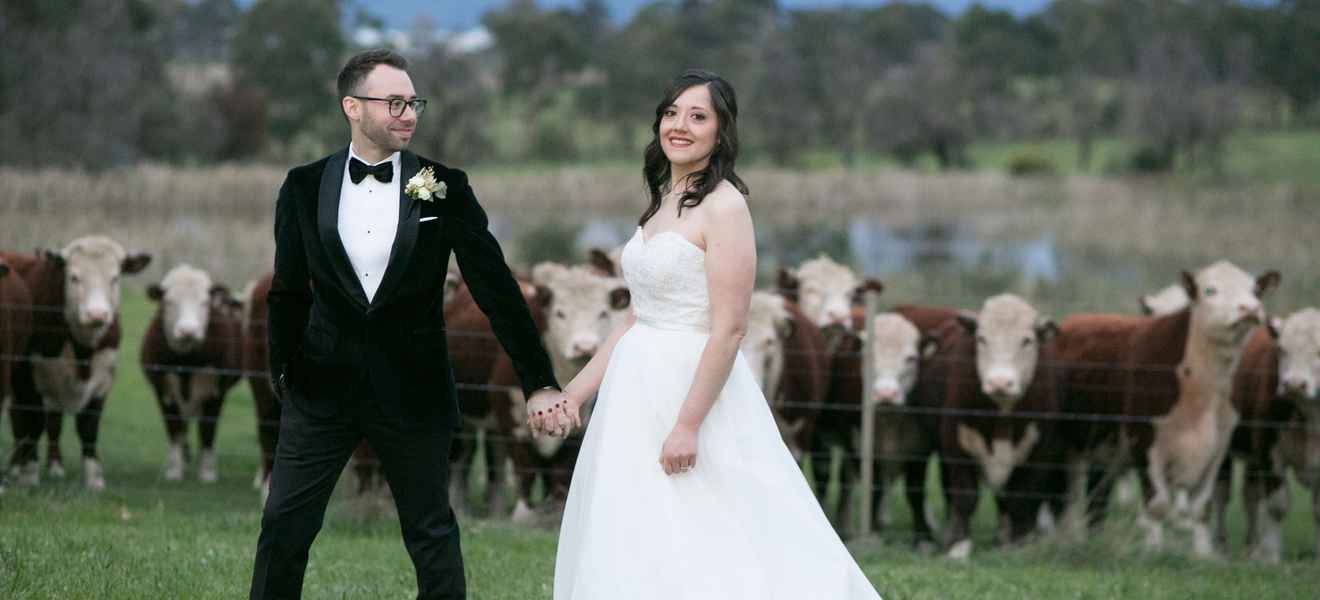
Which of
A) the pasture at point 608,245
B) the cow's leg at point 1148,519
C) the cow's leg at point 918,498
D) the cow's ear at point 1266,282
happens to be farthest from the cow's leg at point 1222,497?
the cow's leg at point 918,498

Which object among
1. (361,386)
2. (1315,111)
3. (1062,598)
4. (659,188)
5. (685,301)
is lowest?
(1062,598)

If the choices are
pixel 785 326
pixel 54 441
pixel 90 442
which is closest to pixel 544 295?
pixel 785 326

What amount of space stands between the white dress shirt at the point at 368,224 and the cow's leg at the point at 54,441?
7.60 m

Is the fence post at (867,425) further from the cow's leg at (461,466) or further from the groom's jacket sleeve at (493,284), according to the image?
the groom's jacket sleeve at (493,284)

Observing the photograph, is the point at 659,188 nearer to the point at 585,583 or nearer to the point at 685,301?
the point at 685,301

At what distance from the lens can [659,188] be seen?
5270 millimetres

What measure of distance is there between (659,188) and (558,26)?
74637mm

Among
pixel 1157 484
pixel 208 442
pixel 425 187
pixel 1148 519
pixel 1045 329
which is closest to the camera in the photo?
pixel 425 187

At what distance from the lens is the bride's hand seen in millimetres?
4852

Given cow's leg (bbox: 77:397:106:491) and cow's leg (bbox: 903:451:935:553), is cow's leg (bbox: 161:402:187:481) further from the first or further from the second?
cow's leg (bbox: 903:451:935:553)

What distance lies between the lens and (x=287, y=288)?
5031 millimetres

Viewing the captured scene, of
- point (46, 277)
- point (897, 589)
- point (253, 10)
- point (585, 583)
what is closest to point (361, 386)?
point (585, 583)

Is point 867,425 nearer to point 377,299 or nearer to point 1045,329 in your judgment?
point 1045,329

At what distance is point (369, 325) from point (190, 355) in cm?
830
